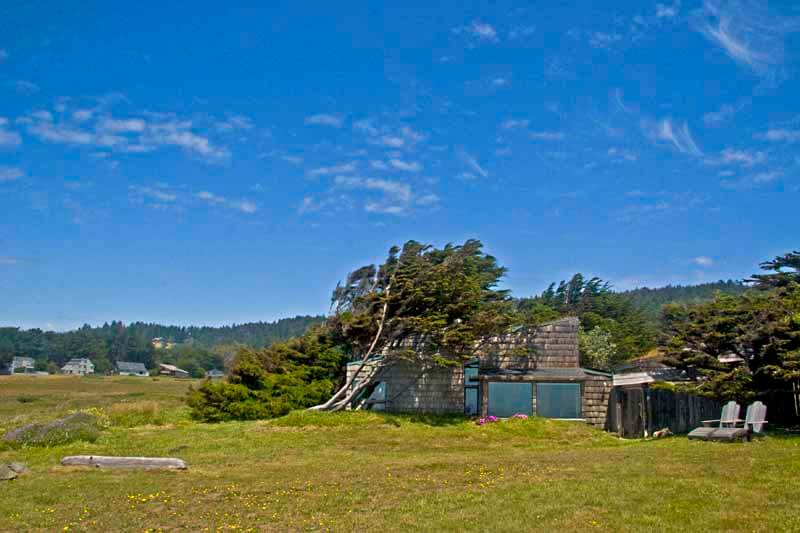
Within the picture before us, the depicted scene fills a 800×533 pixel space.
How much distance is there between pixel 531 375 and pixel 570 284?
2100 inches

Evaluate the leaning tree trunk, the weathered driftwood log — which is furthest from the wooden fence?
the weathered driftwood log

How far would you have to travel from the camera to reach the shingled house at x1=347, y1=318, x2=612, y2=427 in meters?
23.8

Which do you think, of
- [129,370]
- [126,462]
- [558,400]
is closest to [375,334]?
[558,400]

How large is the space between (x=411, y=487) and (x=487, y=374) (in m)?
13.2

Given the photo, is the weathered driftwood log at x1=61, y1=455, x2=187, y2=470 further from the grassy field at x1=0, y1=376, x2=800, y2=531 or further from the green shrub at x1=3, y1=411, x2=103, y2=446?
the green shrub at x1=3, y1=411, x2=103, y2=446

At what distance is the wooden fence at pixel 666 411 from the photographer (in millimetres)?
19141

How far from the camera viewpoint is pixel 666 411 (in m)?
19.4

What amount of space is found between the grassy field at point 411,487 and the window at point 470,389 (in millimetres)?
6510

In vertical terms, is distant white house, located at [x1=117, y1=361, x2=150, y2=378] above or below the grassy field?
below

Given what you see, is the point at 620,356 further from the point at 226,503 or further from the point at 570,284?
the point at 226,503

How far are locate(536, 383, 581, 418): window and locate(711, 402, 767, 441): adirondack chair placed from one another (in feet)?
25.7

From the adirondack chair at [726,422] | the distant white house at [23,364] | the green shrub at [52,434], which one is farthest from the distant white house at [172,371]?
the adirondack chair at [726,422]

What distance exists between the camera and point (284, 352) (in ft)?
87.5

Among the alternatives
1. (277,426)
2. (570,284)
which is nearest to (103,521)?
(277,426)
